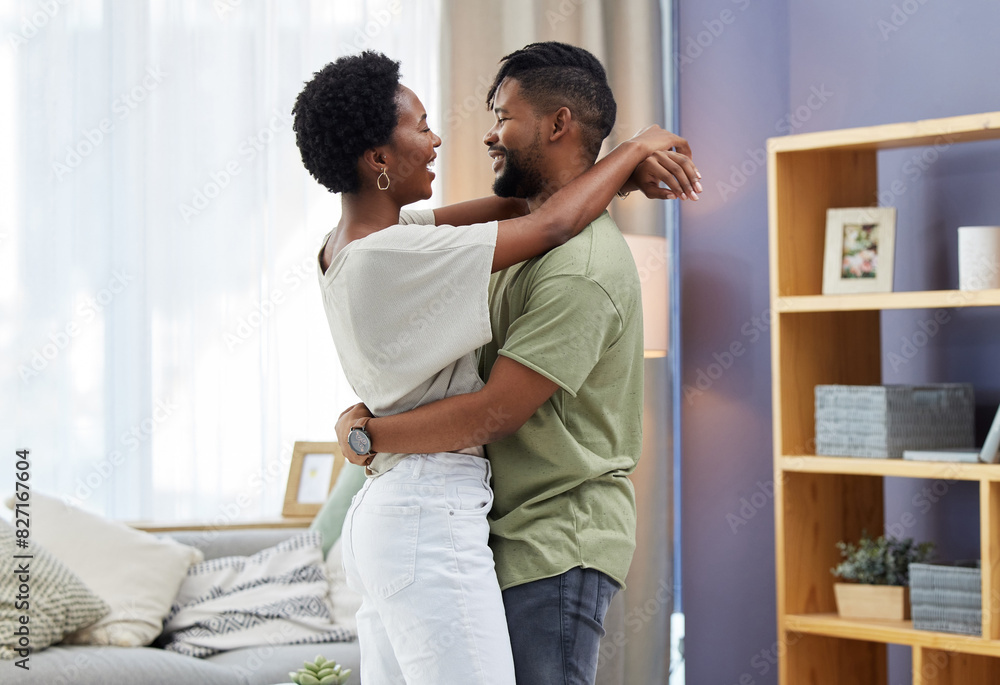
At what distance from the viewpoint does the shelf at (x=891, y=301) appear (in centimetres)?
235

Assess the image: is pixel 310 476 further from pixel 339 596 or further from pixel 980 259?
pixel 980 259

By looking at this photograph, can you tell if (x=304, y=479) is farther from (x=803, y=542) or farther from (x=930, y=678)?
(x=930, y=678)

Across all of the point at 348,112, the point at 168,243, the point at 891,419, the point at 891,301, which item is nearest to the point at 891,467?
the point at 891,419

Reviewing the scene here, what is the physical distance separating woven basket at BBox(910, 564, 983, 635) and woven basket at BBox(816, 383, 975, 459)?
0.29 m

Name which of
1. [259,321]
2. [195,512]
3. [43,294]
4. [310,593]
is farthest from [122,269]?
[310,593]

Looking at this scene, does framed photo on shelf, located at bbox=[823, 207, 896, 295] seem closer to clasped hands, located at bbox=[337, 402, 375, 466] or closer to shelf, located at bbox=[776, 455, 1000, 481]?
shelf, located at bbox=[776, 455, 1000, 481]

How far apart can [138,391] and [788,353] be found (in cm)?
203

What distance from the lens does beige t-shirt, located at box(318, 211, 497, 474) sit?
3.94ft

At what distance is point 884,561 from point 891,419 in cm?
37

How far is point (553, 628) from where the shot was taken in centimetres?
122

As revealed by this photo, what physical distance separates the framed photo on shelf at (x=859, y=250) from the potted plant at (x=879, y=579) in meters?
0.65

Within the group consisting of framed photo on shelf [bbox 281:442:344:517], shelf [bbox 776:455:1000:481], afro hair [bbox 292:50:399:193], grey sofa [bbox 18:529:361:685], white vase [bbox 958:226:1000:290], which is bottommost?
grey sofa [bbox 18:529:361:685]

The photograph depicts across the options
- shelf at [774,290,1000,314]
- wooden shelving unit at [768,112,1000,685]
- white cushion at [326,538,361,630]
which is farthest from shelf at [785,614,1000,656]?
white cushion at [326,538,361,630]

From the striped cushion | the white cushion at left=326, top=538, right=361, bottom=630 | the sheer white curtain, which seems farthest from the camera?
the sheer white curtain
